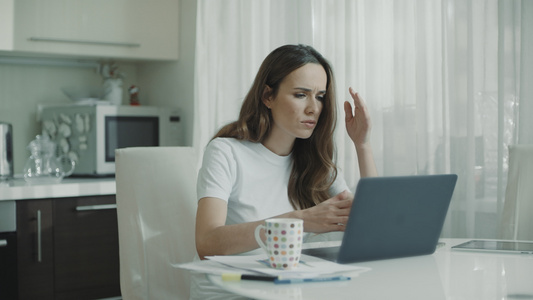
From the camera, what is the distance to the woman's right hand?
4.42 ft

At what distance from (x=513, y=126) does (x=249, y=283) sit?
4.21 ft

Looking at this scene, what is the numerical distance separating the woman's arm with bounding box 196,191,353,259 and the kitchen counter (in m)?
1.39

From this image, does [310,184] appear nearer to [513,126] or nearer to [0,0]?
[513,126]

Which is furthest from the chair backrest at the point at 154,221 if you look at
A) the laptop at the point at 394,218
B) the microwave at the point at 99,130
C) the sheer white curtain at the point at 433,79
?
the microwave at the point at 99,130

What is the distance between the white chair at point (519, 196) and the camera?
1.87 meters

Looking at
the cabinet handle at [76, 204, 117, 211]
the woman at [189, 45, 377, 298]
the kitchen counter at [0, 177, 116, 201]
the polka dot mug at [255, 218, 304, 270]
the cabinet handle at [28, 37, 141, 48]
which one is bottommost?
the cabinet handle at [76, 204, 117, 211]

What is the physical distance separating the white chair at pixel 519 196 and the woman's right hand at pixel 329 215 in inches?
29.6

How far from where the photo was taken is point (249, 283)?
1.09 meters

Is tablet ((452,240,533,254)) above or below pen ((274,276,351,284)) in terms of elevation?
below

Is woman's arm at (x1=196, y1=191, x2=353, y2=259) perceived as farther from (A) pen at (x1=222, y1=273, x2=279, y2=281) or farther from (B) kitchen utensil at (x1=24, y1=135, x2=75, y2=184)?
(B) kitchen utensil at (x1=24, y1=135, x2=75, y2=184)

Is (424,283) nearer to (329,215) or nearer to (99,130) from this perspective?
(329,215)

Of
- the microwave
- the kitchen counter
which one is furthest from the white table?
the microwave

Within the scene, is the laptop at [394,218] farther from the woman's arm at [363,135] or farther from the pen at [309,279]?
the woman's arm at [363,135]

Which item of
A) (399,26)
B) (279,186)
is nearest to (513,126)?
(399,26)
